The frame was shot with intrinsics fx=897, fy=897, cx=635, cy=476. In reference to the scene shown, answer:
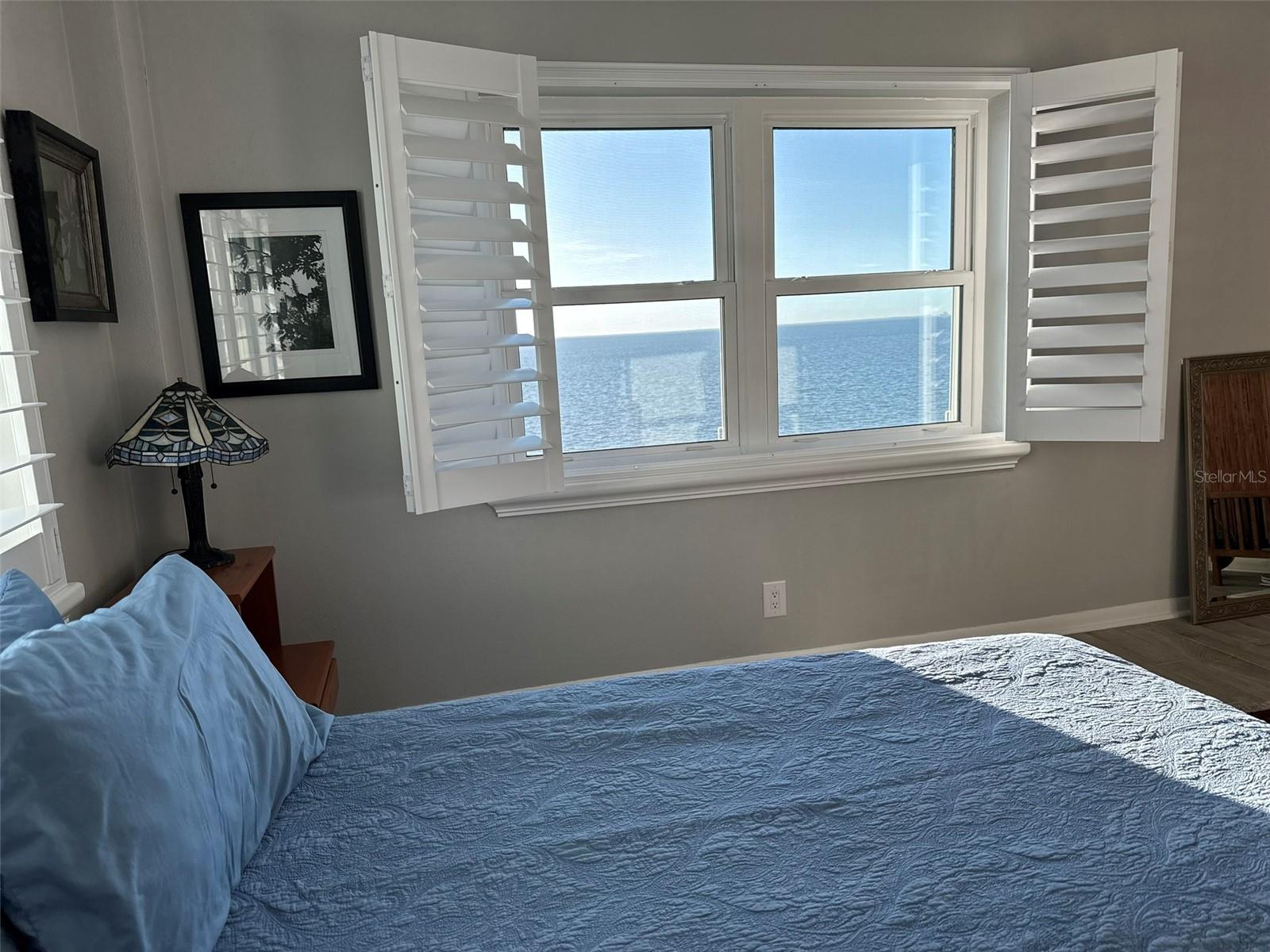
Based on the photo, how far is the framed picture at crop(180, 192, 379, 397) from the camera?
2.45 meters

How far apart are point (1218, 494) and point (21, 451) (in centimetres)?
367

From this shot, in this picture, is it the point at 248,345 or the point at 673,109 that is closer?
the point at 248,345

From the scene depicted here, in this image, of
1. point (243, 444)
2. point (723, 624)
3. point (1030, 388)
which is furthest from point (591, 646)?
point (1030, 388)

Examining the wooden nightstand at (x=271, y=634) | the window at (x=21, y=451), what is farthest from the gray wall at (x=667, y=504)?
the window at (x=21, y=451)

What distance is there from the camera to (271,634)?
7.78 feet

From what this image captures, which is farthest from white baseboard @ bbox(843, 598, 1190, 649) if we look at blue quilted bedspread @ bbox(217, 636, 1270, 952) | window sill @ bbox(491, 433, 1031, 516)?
blue quilted bedspread @ bbox(217, 636, 1270, 952)

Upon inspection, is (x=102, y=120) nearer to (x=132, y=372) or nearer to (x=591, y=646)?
(x=132, y=372)

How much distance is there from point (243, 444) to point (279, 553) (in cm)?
60

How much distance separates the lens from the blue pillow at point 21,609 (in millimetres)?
1192

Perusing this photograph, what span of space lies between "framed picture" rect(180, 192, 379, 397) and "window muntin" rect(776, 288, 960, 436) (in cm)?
137

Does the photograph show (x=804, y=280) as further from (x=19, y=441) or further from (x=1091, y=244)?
(x=19, y=441)

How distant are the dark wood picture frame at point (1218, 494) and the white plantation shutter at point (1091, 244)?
0.45 m

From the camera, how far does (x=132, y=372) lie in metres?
2.33

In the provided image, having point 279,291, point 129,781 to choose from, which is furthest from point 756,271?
point 129,781
